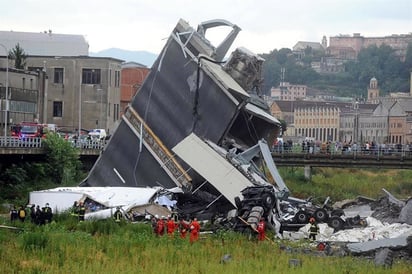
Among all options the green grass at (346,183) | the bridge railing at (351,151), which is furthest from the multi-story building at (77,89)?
the bridge railing at (351,151)

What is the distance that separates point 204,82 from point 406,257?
16.8 m

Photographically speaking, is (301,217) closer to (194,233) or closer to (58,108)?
(194,233)

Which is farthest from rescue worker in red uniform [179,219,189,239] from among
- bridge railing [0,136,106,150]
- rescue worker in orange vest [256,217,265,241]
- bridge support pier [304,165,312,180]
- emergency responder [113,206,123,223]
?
bridge support pier [304,165,312,180]

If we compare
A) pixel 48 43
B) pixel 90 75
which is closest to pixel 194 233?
pixel 90 75

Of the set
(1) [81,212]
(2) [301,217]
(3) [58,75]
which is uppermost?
(3) [58,75]

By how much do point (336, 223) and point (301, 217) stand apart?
55.7 inches

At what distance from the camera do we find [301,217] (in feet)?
143

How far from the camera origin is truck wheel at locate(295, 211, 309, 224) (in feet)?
142

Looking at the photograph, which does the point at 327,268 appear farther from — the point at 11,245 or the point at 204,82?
the point at 204,82

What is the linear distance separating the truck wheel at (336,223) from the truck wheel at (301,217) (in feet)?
3.13

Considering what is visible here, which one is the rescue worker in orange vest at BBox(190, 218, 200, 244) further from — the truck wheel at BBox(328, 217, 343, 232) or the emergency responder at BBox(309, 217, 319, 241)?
the truck wheel at BBox(328, 217, 343, 232)

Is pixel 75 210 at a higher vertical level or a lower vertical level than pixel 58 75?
lower

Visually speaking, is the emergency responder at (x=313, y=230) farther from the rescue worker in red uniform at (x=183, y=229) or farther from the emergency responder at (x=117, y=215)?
the emergency responder at (x=117, y=215)

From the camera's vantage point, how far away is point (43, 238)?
3231 centimetres
